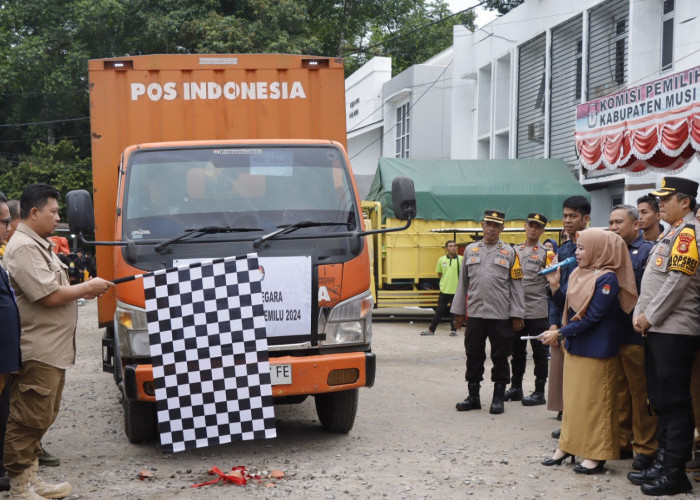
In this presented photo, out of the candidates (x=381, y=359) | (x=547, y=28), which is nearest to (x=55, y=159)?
(x=547, y=28)

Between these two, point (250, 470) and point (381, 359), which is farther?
point (381, 359)

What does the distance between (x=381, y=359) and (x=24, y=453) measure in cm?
730

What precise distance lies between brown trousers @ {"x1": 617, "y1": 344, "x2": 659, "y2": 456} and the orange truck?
1785 millimetres

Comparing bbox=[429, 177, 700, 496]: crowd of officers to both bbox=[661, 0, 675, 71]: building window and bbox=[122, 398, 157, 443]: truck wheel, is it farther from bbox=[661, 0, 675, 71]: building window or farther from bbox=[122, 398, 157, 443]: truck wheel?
bbox=[661, 0, 675, 71]: building window

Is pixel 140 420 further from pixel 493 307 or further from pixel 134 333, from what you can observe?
pixel 493 307

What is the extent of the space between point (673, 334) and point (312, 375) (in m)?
2.44

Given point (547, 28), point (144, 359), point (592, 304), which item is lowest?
point (144, 359)

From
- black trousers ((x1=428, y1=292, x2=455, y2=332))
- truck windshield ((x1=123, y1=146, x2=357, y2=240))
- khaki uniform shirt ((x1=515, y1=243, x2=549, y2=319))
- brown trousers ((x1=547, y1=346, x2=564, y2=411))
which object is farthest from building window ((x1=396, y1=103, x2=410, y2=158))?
truck windshield ((x1=123, y1=146, x2=357, y2=240))

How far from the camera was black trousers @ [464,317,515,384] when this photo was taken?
313 inches

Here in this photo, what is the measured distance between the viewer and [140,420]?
6.52m

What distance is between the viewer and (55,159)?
114 feet

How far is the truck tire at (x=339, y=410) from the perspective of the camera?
22.4 ft

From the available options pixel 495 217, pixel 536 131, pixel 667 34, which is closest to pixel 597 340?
pixel 495 217

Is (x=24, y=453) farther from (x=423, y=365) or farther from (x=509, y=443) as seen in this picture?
(x=423, y=365)
